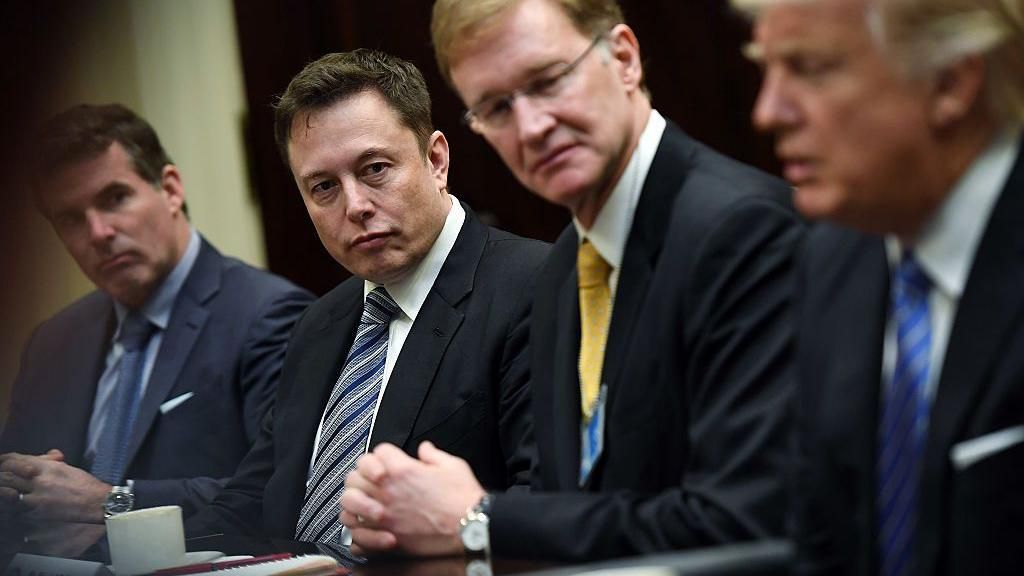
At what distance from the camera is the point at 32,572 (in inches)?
105

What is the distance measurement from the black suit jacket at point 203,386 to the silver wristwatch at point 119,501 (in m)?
0.04

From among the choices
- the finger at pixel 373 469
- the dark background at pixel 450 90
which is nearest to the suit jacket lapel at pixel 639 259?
the finger at pixel 373 469

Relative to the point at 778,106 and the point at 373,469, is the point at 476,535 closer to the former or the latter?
the point at 373,469

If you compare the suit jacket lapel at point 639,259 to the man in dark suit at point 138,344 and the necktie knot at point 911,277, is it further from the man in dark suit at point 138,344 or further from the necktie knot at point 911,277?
the man in dark suit at point 138,344

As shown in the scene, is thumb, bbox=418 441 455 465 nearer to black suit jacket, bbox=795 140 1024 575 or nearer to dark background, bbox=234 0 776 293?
black suit jacket, bbox=795 140 1024 575

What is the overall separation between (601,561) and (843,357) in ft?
1.83

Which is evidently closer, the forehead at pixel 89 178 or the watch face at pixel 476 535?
the watch face at pixel 476 535

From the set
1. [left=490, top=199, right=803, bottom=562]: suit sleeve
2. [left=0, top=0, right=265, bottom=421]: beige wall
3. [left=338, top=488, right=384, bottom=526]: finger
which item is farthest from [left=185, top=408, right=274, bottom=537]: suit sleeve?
[left=0, top=0, right=265, bottom=421]: beige wall

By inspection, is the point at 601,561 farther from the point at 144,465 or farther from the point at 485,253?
the point at 144,465

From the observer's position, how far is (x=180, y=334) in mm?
3998

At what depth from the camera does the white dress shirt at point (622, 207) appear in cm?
225

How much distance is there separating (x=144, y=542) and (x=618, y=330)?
3.22 ft

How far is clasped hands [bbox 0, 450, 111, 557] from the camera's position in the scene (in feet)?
11.1

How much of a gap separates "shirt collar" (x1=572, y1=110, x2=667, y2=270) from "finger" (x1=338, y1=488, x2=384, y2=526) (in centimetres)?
55
